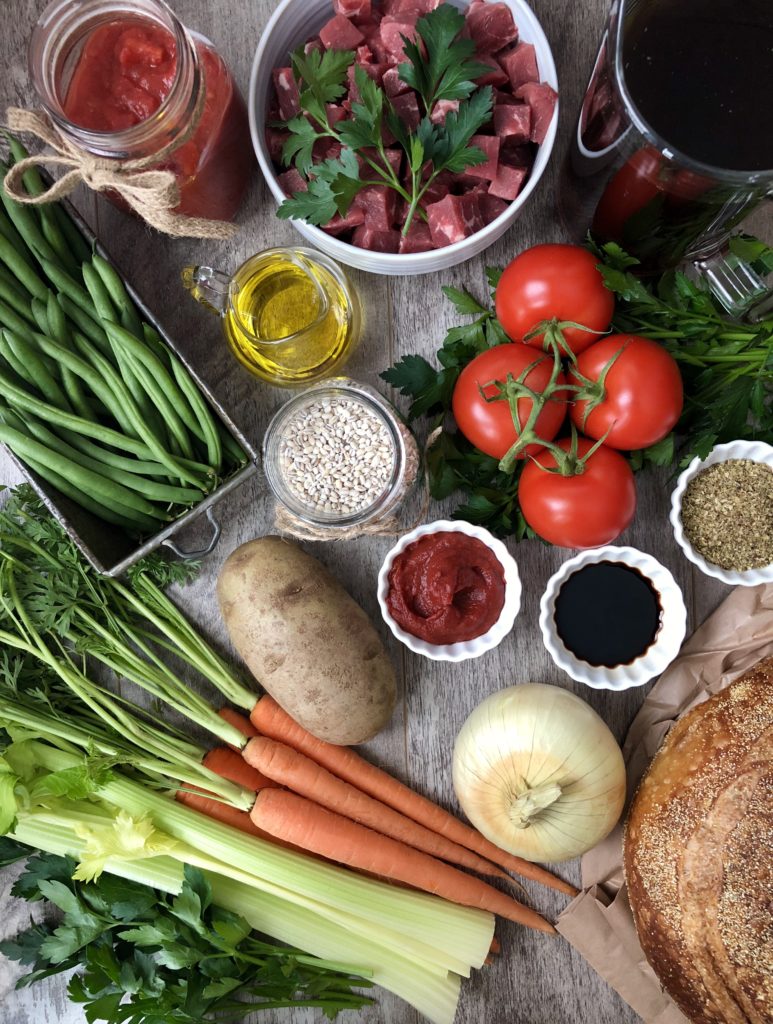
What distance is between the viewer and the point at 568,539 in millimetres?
1164

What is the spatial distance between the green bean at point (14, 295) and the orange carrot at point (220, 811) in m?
0.82

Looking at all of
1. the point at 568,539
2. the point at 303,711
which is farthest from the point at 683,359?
the point at 303,711

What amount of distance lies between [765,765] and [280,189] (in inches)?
42.9

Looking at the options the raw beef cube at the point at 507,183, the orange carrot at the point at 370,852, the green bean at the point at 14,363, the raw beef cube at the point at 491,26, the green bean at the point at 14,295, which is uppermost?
the raw beef cube at the point at 491,26

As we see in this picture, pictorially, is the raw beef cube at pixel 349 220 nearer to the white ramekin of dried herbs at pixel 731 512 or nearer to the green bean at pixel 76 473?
the green bean at pixel 76 473

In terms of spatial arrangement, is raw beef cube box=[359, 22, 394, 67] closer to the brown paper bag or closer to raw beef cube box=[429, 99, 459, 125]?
raw beef cube box=[429, 99, 459, 125]

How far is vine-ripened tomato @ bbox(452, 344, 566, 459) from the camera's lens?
1.12 metres

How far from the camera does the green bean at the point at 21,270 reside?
117 centimetres

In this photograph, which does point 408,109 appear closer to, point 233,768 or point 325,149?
point 325,149

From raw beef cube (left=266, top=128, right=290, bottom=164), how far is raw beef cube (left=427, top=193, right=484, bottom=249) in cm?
25

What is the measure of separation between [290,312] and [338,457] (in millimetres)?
256

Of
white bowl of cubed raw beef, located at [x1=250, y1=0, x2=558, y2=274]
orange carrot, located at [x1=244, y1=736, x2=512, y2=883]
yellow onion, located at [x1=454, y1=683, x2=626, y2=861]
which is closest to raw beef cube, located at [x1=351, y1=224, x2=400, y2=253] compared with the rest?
white bowl of cubed raw beef, located at [x1=250, y1=0, x2=558, y2=274]

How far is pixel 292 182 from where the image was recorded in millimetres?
1200

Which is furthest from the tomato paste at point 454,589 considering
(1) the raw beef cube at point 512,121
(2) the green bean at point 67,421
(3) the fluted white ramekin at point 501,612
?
(1) the raw beef cube at point 512,121
